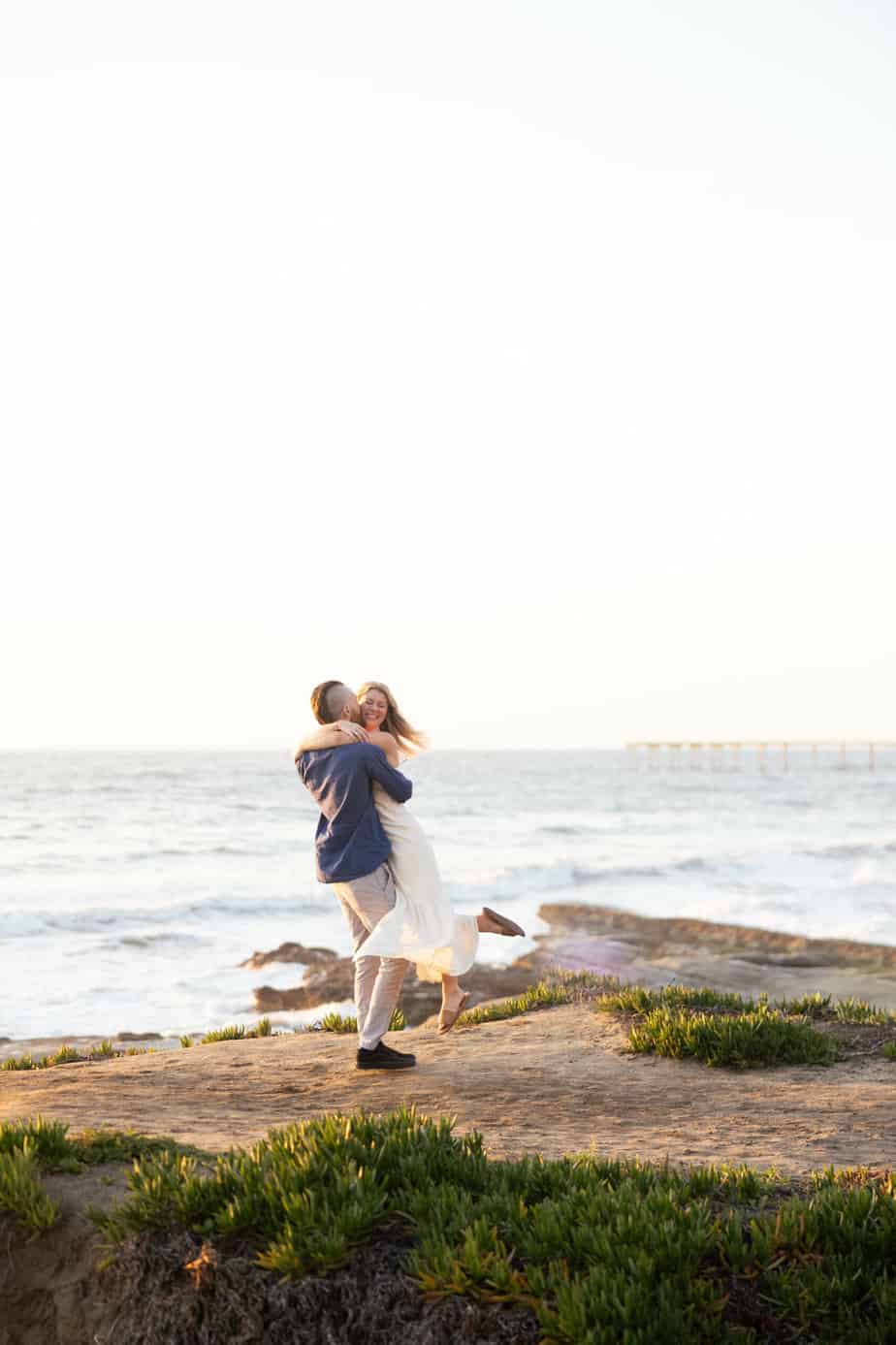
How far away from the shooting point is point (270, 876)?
36.0m

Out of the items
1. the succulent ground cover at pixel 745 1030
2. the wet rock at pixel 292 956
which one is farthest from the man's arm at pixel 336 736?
the wet rock at pixel 292 956

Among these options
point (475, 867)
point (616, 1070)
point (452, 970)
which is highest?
point (452, 970)

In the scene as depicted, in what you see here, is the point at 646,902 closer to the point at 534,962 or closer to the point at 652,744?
the point at 534,962

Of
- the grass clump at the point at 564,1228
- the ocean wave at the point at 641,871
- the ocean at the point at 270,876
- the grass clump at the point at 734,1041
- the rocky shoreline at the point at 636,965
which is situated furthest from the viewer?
the ocean wave at the point at 641,871

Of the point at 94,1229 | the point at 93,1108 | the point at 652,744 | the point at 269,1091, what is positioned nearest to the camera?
the point at 94,1229

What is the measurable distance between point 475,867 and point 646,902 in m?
10.2

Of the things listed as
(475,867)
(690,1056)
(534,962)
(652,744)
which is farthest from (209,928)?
(652,744)

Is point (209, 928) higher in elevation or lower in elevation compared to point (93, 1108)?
lower

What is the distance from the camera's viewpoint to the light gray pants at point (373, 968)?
7.23 m

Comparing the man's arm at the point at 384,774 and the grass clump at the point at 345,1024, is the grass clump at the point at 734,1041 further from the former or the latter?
the man's arm at the point at 384,774

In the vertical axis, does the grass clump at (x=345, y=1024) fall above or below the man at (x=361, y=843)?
below

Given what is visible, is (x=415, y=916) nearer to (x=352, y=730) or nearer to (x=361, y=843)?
(x=361, y=843)

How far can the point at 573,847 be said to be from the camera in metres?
48.2

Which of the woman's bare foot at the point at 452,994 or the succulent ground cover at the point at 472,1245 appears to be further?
the woman's bare foot at the point at 452,994
